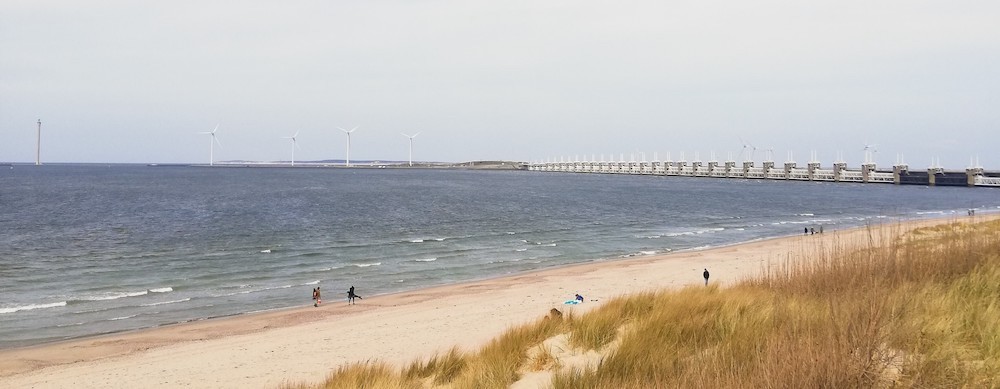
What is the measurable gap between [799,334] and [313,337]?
15176 millimetres

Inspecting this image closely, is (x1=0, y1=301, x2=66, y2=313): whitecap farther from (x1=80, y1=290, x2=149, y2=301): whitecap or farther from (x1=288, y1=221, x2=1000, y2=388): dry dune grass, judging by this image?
(x1=288, y1=221, x2=1000, y2=388): dry dune grass

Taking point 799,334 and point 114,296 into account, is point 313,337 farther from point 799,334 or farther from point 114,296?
point 799,334

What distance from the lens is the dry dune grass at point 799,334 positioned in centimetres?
560

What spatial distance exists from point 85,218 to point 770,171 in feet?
586

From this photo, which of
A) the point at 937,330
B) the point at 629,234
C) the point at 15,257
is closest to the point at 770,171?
the point at 629,234

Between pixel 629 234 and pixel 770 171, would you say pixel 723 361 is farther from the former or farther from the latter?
pixel 770 171

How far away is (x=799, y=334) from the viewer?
677cm

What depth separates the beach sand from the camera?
50.8ft

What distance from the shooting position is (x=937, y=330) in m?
7.00

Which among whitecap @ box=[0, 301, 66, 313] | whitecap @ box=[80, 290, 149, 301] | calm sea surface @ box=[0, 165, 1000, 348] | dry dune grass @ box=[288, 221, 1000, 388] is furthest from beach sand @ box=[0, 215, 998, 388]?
whitecap @ box=[80, 290, 149, 301]

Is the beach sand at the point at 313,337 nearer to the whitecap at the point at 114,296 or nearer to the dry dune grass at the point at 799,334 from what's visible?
the dry dune grass at the point at 799,334

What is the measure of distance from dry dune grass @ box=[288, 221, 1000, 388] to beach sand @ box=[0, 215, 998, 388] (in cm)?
148

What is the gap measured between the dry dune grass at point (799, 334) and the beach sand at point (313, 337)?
4.84ft

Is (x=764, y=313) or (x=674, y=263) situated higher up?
(x=764, y=313)
